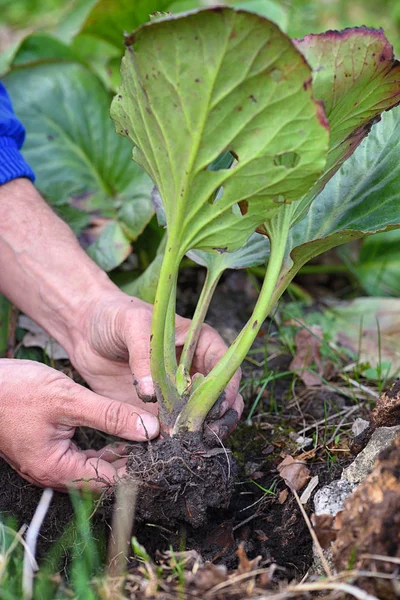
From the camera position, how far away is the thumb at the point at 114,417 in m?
1.47

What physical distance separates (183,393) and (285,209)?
0.47 m

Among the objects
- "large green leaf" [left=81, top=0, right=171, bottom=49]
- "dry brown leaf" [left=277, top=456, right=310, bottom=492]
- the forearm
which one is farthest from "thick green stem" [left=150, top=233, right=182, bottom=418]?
"large green leaf" [left=81, top=0, right=171, bottom=49]

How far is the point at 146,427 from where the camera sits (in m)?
1.46

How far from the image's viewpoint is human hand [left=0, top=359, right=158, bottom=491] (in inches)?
58.6

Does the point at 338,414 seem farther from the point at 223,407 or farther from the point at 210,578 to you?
the point at 210,578

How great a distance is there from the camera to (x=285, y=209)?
1415mm

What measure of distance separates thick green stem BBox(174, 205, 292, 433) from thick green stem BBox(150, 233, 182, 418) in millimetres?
60

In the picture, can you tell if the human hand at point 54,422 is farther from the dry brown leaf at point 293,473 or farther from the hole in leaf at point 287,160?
the hole in leaf at point 287,160

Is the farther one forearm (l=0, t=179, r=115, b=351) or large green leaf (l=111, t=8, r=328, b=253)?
forearm (l=0, t=179, r=115, b=351)

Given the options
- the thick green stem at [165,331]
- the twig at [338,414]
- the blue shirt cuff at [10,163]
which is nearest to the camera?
the thick green stem at [165,331]

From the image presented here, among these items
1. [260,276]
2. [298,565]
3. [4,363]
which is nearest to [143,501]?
[298,565]

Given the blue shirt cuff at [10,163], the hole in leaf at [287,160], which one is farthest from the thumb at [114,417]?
the blue shirt cuff at [10,163]

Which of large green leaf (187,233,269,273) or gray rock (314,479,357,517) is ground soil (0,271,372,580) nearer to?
gray rock (314,479,357,517)

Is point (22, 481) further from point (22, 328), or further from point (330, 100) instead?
point (330, 100)
